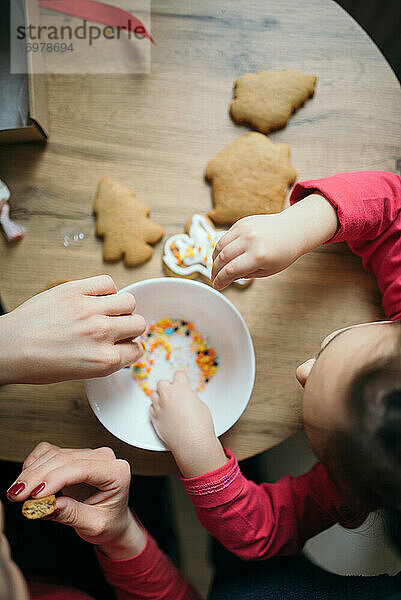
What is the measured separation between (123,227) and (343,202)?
13.5 inches

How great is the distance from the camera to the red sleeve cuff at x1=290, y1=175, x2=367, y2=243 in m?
0.71

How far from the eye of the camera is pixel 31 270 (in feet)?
2.55

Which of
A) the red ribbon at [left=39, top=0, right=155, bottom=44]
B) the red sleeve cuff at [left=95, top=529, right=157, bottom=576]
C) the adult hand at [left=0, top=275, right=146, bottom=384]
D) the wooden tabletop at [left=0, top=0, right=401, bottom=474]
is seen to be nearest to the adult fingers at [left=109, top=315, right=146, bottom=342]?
the adult hand at [left=0, top=275, right=146, bottom=384]

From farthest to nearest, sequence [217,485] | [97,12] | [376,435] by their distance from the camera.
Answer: [97,12] < [217,485] < [376,435]

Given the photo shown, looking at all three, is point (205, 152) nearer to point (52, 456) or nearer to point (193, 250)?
point (193, 250)

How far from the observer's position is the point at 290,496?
0.78 m

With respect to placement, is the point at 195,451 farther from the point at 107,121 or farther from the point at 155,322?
the point at 107,121

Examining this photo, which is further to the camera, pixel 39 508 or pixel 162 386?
pixel 162 386

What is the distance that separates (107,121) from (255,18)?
12.3 inches

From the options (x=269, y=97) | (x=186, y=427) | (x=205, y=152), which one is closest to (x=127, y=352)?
(x=186, y=427)

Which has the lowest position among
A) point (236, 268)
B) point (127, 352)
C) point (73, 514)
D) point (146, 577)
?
point (146, 577)

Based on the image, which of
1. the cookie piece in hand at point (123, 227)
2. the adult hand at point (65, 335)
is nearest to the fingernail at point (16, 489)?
the adult hand at point (65, 335)

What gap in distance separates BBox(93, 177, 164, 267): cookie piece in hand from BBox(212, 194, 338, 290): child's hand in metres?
Answer: 0.13

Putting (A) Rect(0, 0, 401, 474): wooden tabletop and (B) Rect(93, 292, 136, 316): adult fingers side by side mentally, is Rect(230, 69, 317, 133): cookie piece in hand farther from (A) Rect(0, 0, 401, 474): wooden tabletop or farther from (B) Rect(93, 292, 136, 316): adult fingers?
(B) Rect(93, 292, 136, 316): adult fingers
